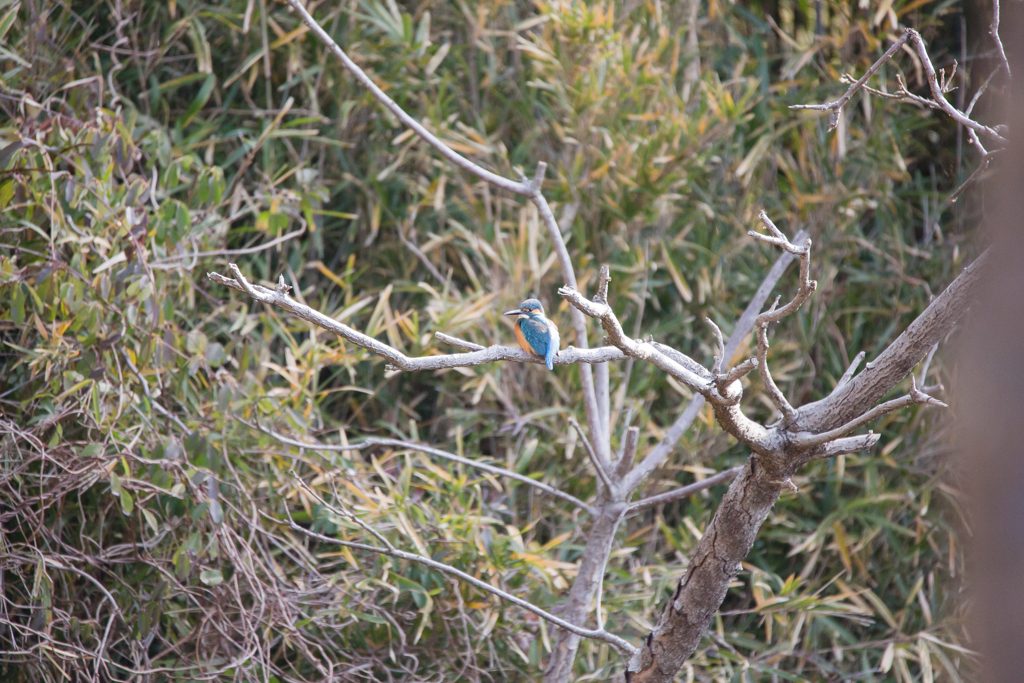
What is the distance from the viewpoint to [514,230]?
3.37m

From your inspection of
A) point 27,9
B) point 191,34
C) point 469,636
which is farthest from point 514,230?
point 27,9

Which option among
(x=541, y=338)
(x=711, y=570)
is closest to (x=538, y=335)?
(x=541, y=338)

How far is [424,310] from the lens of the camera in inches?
128

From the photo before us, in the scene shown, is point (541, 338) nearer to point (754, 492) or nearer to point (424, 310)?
point (754, 492)

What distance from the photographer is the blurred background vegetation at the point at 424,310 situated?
232 centimetres

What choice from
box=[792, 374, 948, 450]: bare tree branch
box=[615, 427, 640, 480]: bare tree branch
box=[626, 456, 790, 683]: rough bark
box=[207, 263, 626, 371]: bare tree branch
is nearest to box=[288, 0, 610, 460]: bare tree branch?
box=[615, 427, 640, 480]: bare tree branch

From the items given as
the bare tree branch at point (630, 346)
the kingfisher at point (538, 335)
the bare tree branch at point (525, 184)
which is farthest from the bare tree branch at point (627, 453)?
the bare tree branch at point (630, 346)

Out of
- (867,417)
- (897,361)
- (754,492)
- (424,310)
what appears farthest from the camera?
(424,310)

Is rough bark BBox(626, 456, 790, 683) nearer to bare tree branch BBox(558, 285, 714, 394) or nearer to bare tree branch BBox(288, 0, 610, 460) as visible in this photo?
bare tree branch BBox(558, 285, 714, 394)

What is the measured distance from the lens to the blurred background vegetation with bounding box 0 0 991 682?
7.63 ft

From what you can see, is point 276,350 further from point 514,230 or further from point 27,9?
point 27,9

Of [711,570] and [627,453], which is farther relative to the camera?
[627,453]

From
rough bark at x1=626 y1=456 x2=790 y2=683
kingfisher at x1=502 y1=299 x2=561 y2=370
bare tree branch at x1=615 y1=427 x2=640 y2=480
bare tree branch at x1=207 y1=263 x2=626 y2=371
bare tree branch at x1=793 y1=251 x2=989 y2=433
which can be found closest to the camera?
bare tree branch at x1=207 y1=263 x2=626 y2=371

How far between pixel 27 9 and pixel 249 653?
220 cm
